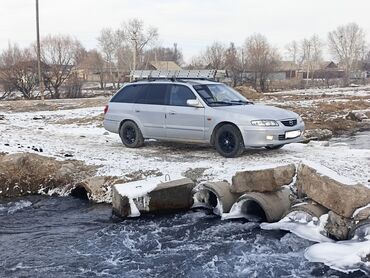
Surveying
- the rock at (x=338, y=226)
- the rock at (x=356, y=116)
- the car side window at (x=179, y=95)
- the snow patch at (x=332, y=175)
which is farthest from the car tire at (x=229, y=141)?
the rock at (x=356, y=116)

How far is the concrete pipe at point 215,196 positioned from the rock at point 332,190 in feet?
3.98

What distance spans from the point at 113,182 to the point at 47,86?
118 ft

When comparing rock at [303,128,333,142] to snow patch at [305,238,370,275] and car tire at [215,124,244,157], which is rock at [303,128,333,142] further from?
snow patch at [305,238,370,275]

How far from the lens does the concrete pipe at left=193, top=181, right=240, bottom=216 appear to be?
8.23 m

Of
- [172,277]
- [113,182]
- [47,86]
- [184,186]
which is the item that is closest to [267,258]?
[172,277]

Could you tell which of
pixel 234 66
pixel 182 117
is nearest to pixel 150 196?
pixel 182 117

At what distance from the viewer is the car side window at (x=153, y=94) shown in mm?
11719

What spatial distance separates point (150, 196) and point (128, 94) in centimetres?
464

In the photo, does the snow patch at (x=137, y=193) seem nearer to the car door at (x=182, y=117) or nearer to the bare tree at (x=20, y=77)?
the car door at (x=182, y=117)

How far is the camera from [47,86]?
43.2 meters

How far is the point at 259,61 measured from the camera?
56562 millimetres

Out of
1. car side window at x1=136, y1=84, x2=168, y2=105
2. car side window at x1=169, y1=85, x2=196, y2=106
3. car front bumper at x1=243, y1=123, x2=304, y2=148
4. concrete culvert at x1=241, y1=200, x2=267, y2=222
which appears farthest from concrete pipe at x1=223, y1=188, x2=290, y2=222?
car side window at x1=136, y1=84, x2=168, y2=105

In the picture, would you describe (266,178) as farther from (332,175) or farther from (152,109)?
(152,109)

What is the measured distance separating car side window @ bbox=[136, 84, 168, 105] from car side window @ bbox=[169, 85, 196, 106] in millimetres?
211
